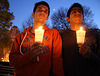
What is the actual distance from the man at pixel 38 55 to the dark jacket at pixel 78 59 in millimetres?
333

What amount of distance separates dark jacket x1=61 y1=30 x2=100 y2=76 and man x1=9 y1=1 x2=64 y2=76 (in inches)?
13.1

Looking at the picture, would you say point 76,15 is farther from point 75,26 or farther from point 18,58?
point 18,58

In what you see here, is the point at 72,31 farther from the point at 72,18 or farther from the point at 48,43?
the point at 48,43

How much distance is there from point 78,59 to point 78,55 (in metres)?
0.13

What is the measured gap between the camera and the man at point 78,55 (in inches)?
89.8

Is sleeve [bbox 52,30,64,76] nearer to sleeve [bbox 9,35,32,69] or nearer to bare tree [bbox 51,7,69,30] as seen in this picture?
sleeve [bbox 9,35,32,69]

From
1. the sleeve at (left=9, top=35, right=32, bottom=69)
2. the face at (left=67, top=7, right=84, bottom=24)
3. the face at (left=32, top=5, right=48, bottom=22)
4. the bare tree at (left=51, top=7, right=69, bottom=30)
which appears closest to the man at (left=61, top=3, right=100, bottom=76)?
the face at (left=67, top=7, right=84, bottom=24)

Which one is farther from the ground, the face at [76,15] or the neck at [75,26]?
the face at [76,15]

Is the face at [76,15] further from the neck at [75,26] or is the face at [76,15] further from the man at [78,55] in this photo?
the neck at [75,26]

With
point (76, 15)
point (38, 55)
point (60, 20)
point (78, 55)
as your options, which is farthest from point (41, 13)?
point (60, 20)

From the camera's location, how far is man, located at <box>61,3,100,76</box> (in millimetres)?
2281

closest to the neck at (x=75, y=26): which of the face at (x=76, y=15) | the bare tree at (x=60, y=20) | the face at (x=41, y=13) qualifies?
the face at (x=76, y=15)

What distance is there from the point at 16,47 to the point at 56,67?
135 centimetres

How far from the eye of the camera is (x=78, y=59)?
2.51 meters
